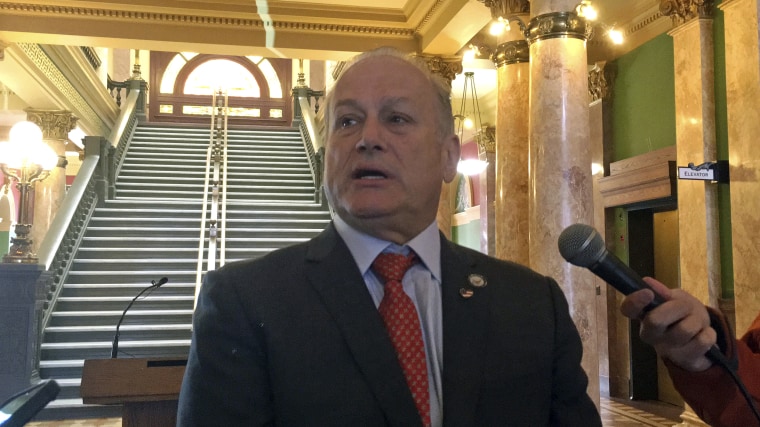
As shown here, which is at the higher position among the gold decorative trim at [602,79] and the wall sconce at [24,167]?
the gold decorative trim at [602,79]

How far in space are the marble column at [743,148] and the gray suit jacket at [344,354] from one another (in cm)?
557

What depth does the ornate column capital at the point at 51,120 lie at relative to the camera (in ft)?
40.3

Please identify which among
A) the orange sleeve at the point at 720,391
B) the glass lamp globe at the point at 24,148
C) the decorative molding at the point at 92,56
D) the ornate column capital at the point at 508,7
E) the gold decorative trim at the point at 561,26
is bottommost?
the orange sleeve at the point at 720,391

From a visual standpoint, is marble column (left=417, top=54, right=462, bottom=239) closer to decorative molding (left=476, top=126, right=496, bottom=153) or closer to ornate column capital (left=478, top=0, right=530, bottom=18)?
ornate column capital (left=478, top=0, right=530, bottom=18)

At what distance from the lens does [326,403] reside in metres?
1.26

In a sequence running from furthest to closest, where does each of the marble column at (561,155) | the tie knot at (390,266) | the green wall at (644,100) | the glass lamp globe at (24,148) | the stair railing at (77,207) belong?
1. the stair railing at (77,207)
2. the green wall at (644,100)
3. the glass lamp globe at (24,148)
4. the marble column at (561,155)
5. the tie knot at (390,266)

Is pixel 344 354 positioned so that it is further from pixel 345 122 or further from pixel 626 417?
pixel 626 417

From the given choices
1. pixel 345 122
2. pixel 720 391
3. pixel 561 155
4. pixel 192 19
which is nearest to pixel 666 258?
pixel 561 155

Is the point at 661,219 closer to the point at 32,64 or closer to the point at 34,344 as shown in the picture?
the point at 34,344

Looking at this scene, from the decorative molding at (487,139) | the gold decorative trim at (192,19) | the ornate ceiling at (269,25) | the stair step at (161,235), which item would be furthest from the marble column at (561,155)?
the decorative molding at (487,139)

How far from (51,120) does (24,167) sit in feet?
14.9

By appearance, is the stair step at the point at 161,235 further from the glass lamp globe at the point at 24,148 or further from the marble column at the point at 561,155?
the marble column at the point at 561,155

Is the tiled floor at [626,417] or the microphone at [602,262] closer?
the microphone at [602,262]

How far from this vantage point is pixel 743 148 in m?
6.35
